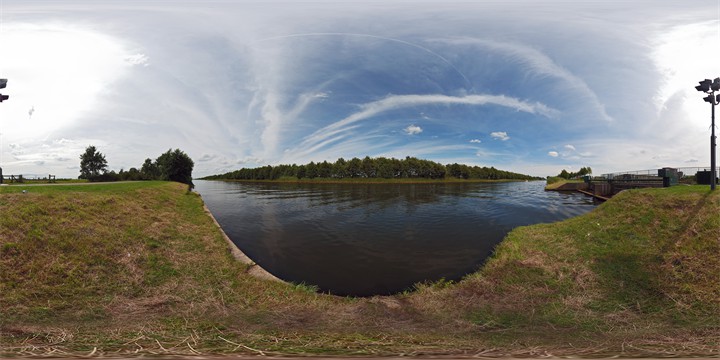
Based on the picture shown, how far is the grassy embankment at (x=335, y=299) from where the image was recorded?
11.7ft

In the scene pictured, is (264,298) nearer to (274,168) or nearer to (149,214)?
(149,214)

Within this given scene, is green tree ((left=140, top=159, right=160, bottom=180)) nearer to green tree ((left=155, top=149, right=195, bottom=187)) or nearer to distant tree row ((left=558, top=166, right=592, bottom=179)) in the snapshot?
green tree ((left=155, top=149, right=195, bottom=187))

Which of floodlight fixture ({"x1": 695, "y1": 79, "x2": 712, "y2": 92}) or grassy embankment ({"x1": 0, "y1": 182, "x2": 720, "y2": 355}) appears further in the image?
floodlight fixture ({"x1": 695, "y1": 79, "x2": 712, "y2": 92})

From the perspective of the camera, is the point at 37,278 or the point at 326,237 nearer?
the point at 37,278

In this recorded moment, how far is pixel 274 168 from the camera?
113938 mm

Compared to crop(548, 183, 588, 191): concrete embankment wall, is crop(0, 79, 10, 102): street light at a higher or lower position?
higher

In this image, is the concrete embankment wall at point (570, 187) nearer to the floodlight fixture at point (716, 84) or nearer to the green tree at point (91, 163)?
the floodlight fixture at point (716, 84)

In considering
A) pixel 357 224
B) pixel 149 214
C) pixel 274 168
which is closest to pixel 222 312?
pixel 149 214

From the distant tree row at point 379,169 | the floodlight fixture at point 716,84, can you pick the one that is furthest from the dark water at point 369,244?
the distant tree row at point 379,169

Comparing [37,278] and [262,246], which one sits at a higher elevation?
[37,278]

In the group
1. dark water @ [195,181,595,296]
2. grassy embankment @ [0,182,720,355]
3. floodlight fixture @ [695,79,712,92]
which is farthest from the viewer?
floodlight fixture @ [695,79,712,92]

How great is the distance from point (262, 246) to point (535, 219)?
59.6 feet

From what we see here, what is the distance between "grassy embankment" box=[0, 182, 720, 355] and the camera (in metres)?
3.57

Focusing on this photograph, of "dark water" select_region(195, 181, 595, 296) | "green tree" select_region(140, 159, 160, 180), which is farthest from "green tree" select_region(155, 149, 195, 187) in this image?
"dark water" select_region(195, 181, 595, 296)
